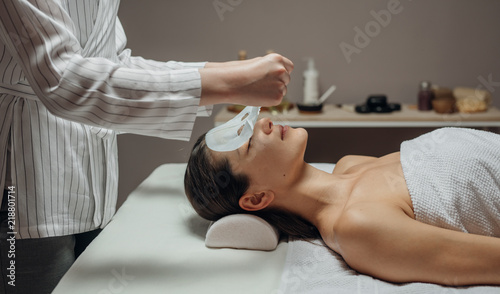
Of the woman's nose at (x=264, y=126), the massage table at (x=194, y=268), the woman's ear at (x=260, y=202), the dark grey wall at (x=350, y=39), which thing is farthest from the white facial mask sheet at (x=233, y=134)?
the dark grey wall at (x=350, y=39)

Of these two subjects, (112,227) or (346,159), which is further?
(346,159)

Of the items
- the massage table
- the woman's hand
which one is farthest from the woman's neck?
the woman's hand

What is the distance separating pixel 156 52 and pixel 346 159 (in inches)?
66.9

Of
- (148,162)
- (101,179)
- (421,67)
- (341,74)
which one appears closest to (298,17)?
(341,74)

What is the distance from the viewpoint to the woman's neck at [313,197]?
5.16 ft

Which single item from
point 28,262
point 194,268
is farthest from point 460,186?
point 28,262

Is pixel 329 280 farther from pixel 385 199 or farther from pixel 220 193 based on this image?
pixel 220 193

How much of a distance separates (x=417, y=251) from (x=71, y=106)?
0.90m

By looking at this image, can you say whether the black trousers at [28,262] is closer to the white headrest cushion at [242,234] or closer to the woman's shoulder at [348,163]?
the white headrest cushion at [242,234]

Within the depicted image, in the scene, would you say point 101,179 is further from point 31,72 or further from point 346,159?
point 346,159

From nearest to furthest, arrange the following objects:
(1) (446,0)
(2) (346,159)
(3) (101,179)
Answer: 1. (3) (101,179)
2. (2) (346,159)
3. (1) (446,0)

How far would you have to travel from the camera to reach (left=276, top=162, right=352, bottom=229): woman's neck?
157cm

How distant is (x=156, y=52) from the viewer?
3.18 metres

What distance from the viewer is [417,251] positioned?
4.12ft
